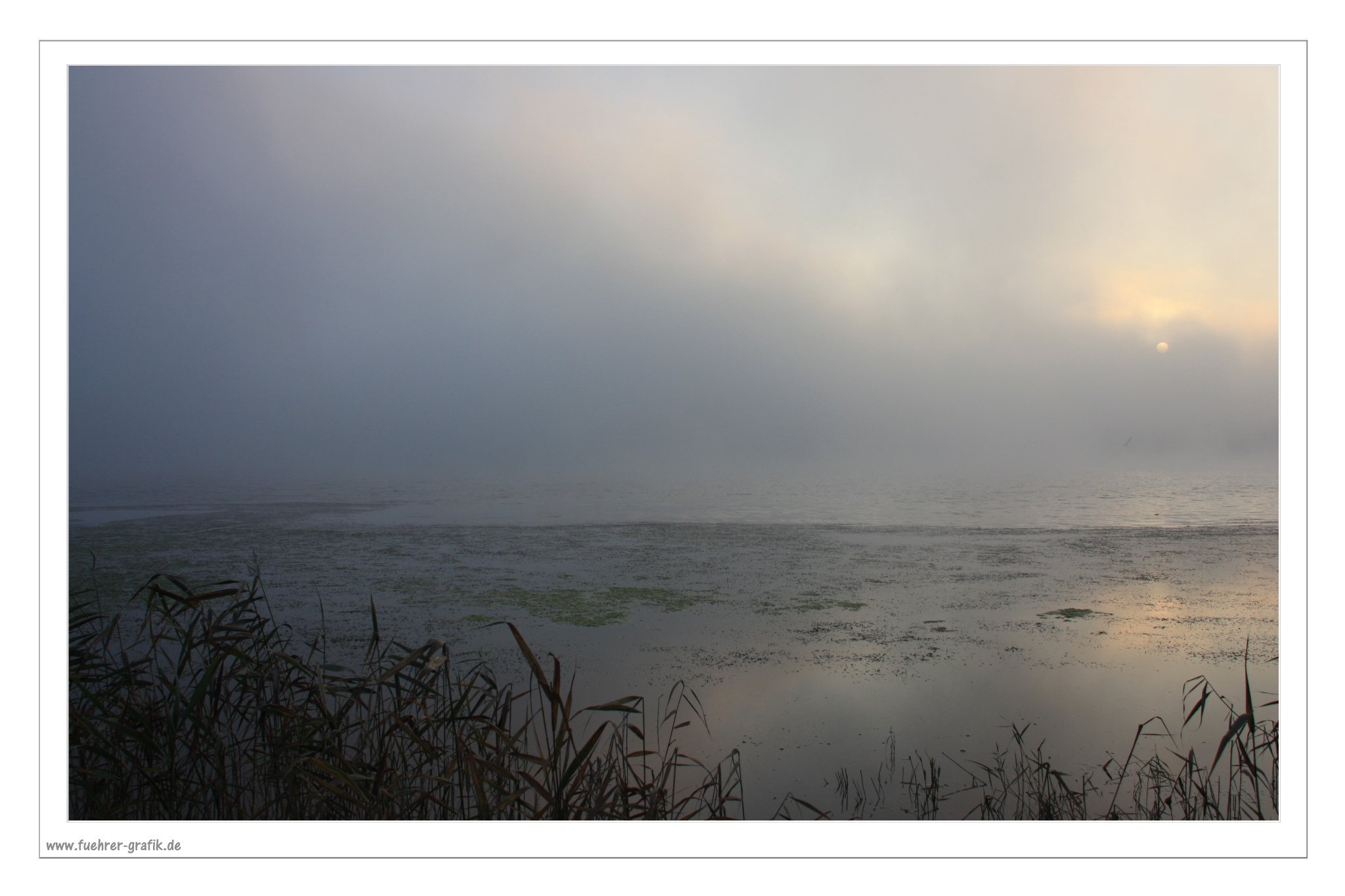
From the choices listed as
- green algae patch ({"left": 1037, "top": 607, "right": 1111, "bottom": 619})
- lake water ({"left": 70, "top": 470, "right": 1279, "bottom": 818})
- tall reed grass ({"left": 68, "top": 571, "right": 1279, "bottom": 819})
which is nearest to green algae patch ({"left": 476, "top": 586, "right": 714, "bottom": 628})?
lake water ({"left": 70, "top": 470, "right": 1279, "bottom": 818})

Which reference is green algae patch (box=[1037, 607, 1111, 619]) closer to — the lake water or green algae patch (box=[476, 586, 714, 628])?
the lake water

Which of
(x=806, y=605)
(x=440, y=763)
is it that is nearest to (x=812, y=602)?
(x=806, y=605)

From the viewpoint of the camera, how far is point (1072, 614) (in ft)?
14.7

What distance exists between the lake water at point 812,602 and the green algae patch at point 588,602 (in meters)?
0.02

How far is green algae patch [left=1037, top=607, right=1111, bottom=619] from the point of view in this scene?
4414 mm

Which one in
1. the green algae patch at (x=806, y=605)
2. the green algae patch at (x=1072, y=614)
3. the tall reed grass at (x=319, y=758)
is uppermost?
the tall reed grass at (x=319, y=758)

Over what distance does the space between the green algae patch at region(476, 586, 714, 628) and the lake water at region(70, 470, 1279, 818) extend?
25 millimetres

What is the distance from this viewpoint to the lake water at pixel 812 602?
3004 mm
